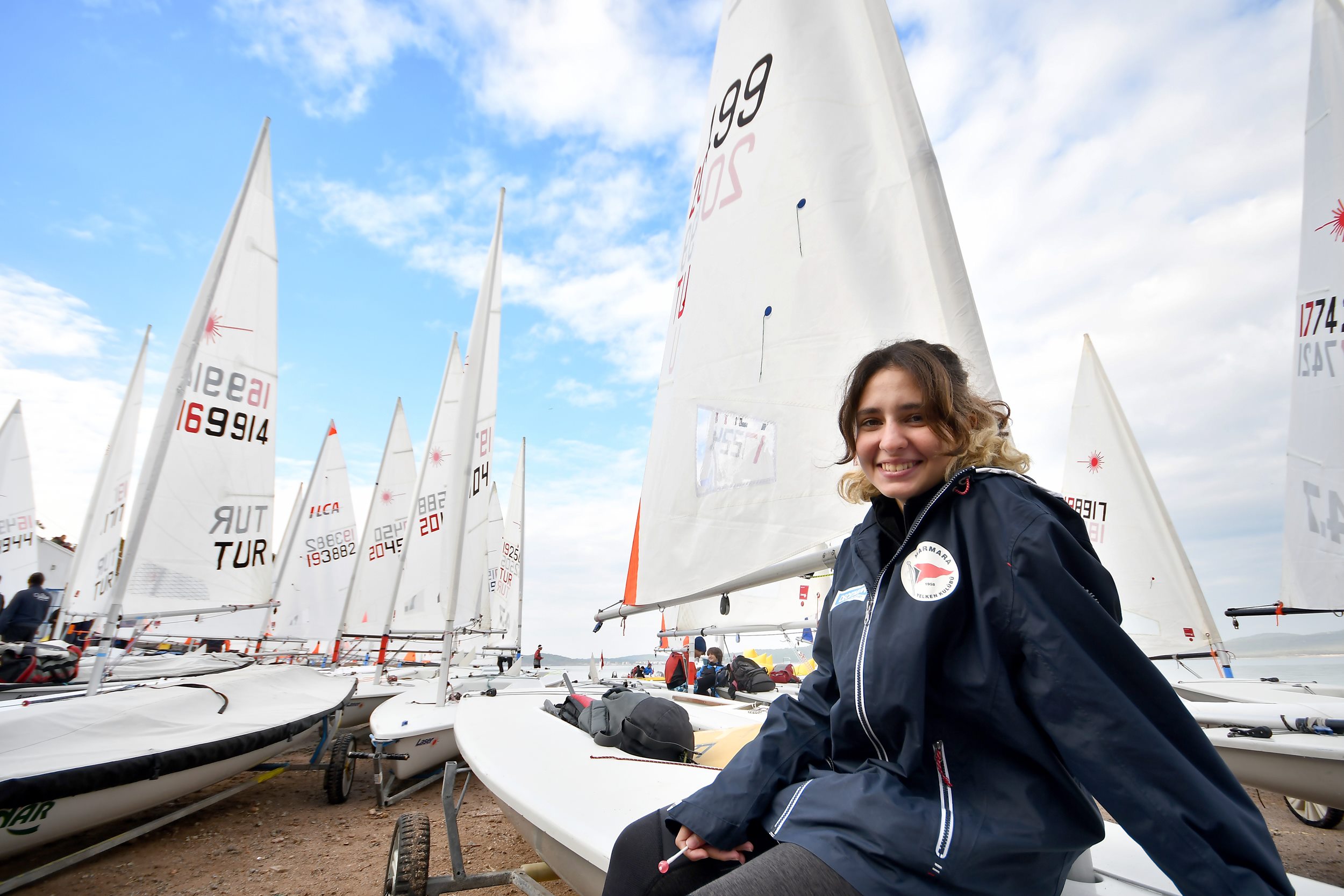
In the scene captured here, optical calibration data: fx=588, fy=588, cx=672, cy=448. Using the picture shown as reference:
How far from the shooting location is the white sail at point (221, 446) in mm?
5031

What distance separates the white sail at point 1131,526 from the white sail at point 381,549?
1108 cm

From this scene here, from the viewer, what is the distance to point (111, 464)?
11.3 meters

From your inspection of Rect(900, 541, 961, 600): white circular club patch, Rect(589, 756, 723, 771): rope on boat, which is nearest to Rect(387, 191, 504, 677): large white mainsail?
Rect(589, 756, 723, 771): rope on boat

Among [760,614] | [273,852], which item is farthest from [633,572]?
[760,614]

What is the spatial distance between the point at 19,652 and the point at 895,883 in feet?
21.2

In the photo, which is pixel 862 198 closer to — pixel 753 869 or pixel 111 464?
pixel 753 869

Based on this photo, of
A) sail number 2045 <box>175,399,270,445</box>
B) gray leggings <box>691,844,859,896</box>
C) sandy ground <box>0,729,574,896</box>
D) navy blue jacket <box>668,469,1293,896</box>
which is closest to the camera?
navy blue jacket <box>668,469,1293,896</box>

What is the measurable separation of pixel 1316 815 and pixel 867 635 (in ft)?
18.2

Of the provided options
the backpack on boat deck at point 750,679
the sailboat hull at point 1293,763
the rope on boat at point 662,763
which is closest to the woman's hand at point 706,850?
the rope on boat at point 662,763

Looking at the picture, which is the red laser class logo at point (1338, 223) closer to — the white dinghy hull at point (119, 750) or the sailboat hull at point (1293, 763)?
the sailboat hull at point (1293, 763)

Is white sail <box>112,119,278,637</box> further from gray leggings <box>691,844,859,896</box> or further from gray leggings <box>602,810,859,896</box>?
gray leggings <box>691,844,859,896</box>

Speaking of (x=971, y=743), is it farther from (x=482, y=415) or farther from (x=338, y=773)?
(x=482, y=415)

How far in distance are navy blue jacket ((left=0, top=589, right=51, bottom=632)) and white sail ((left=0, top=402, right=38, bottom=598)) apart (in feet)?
34.0

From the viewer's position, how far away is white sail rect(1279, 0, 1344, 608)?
5.06 meters
